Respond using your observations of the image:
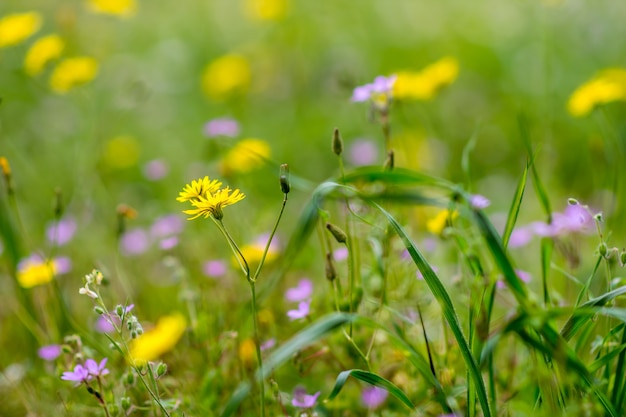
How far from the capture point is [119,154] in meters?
3.27

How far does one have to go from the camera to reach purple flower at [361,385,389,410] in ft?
4.45

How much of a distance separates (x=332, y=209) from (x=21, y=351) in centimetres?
101

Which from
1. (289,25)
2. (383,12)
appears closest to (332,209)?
(289,25)

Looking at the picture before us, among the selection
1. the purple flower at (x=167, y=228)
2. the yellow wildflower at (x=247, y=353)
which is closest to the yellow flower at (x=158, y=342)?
the yellow wildflower at (x=247, y=353)

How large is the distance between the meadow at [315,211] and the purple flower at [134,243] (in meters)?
0.01

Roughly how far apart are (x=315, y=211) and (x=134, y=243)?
1321mm

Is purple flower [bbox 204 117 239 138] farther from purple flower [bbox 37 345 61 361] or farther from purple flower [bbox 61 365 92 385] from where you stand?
purple flower [bbox 61 365 92 385]

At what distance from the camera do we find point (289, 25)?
4.30 metres

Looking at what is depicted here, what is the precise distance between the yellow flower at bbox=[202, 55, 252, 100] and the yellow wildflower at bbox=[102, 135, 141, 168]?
44cm

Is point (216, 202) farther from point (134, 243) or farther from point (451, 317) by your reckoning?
point (134, 243)

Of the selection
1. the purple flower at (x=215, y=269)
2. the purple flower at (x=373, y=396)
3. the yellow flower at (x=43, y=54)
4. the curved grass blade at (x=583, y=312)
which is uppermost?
the yellow flower at (x=43, y=54)

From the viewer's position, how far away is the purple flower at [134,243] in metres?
2.30

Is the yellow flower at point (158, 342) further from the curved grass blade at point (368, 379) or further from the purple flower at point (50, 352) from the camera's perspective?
the curved grass blade at point (368, 379)

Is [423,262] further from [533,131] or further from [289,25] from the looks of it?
[289,25]
